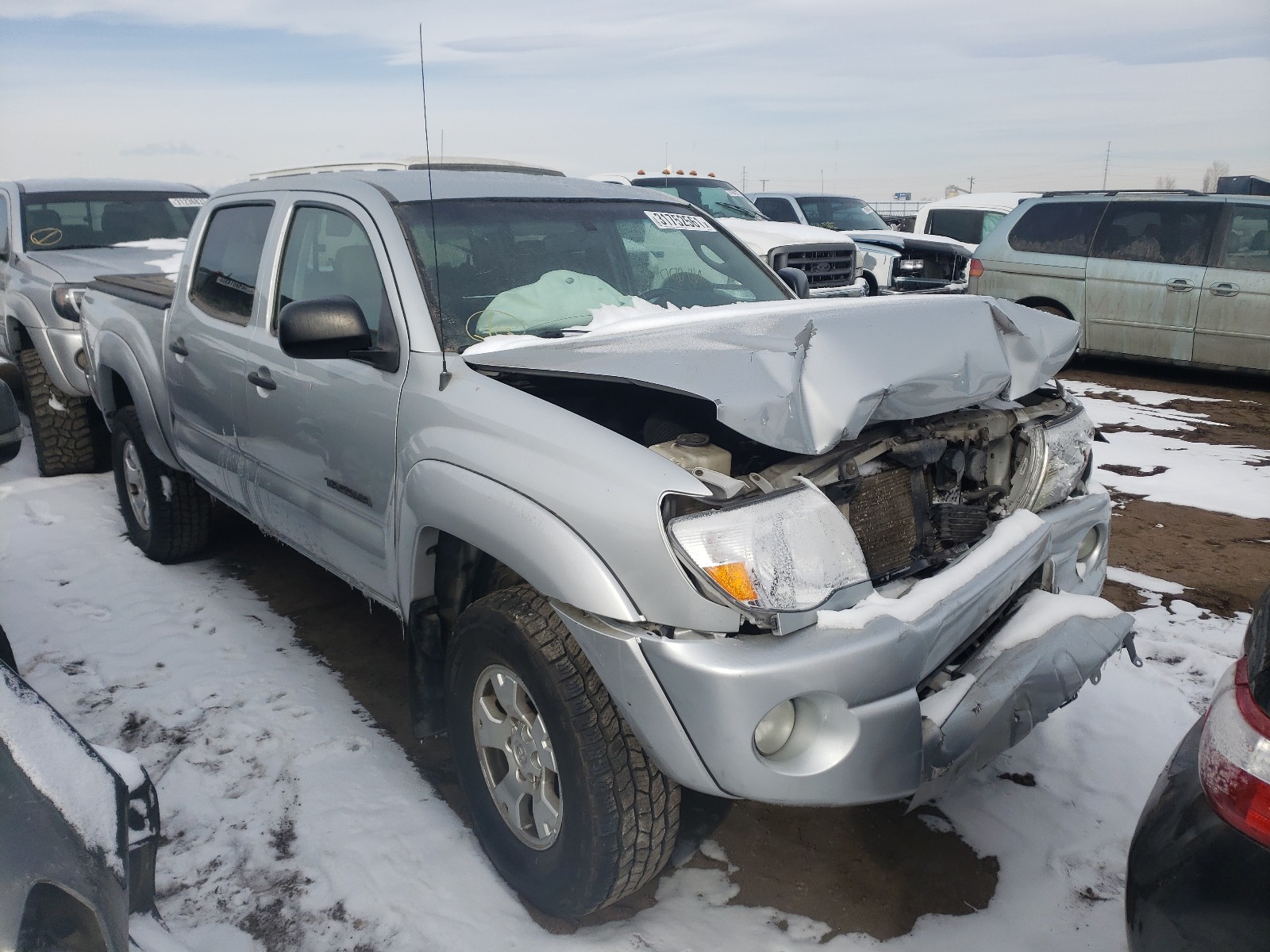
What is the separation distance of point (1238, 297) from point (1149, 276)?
2.58 feet

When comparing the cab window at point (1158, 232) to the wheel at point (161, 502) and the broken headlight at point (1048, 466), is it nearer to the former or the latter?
the broken headlight at point (1048, 466)

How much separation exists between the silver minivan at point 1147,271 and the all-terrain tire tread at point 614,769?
8360 mm

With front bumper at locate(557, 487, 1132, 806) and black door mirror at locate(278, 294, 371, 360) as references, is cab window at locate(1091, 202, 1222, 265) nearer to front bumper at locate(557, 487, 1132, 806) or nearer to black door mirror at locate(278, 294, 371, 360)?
front bumper at locate(557, 487, 1132, 806)

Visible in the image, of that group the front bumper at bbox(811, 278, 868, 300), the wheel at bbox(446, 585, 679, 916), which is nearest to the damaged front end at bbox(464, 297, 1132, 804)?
the wheel at bbox(446, 585, 679, 916)

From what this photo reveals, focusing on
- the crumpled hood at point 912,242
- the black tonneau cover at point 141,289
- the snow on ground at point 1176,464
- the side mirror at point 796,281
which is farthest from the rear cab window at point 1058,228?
the black tonneau cover at point 141,289

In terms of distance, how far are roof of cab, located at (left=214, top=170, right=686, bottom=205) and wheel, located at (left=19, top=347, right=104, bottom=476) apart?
3.51 metres

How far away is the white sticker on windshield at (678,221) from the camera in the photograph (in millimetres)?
3562

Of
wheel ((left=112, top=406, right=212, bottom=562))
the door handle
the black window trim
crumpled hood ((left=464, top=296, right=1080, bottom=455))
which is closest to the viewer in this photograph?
crumpled hood ((left=464, top=296, right=1080, bottom=455))

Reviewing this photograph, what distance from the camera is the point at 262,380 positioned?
3.37m

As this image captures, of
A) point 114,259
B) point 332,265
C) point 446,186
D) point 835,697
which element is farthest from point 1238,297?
point 114,259

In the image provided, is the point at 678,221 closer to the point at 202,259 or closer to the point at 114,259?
the point at 202,259

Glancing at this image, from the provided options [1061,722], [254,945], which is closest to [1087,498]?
[1061,722]

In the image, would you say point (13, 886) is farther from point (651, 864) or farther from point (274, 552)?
point (274, 552)

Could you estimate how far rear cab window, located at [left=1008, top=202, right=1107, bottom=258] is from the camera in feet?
30.8
